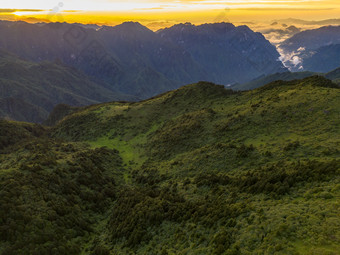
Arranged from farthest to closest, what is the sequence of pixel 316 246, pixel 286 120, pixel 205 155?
1. pixel 286 120
2. pixel 205 155
3. pixel 316 246

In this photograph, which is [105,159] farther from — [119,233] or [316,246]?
[316,246]

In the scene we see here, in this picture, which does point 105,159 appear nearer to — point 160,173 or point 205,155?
point 160,173

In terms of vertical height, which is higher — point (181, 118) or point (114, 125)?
point (181, 118)

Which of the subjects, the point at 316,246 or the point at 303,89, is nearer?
the point at 316,246

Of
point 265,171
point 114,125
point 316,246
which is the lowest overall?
point 114,125

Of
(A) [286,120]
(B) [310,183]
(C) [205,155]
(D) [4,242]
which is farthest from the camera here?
(A) [286,120]

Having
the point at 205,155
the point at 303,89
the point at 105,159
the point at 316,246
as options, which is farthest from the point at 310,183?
the point at 105,159

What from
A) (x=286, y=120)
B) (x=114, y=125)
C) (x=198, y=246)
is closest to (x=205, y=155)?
(x=286, y=120)
